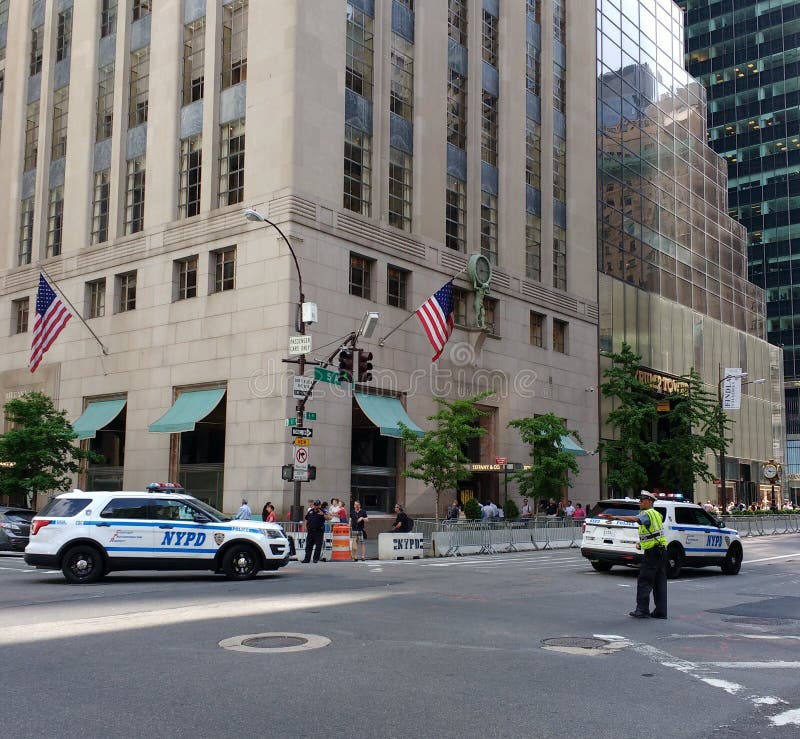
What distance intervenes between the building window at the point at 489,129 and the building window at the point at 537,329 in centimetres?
806

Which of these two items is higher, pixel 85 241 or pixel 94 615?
pixel 85 241

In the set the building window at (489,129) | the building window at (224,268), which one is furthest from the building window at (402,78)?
the building window at (224,268)

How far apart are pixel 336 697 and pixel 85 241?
122ft

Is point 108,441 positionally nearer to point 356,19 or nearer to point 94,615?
point 356,19

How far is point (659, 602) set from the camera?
1324 cm

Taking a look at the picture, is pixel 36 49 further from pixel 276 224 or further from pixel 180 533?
pixel 180 533

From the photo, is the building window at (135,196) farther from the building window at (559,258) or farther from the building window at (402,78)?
the building window at (559,258)

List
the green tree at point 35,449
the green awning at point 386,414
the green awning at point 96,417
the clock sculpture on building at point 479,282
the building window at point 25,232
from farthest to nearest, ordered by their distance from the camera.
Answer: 1. the building window at point 25,232
2. the clock sculpture on building at point 479,282
3. the green awning at point 96,417
4. the green awning at point 386,414
5. the green tree at point 35,449

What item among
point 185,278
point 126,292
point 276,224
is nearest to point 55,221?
point 126,292

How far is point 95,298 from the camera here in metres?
41.0

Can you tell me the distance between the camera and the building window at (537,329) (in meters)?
46.4

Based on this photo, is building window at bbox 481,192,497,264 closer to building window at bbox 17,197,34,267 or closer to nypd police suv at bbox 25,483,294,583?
building window at bbox 17,197,34,267

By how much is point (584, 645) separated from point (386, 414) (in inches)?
1003

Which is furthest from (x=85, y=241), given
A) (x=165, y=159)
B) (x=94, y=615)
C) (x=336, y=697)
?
(x=336, y=697)
